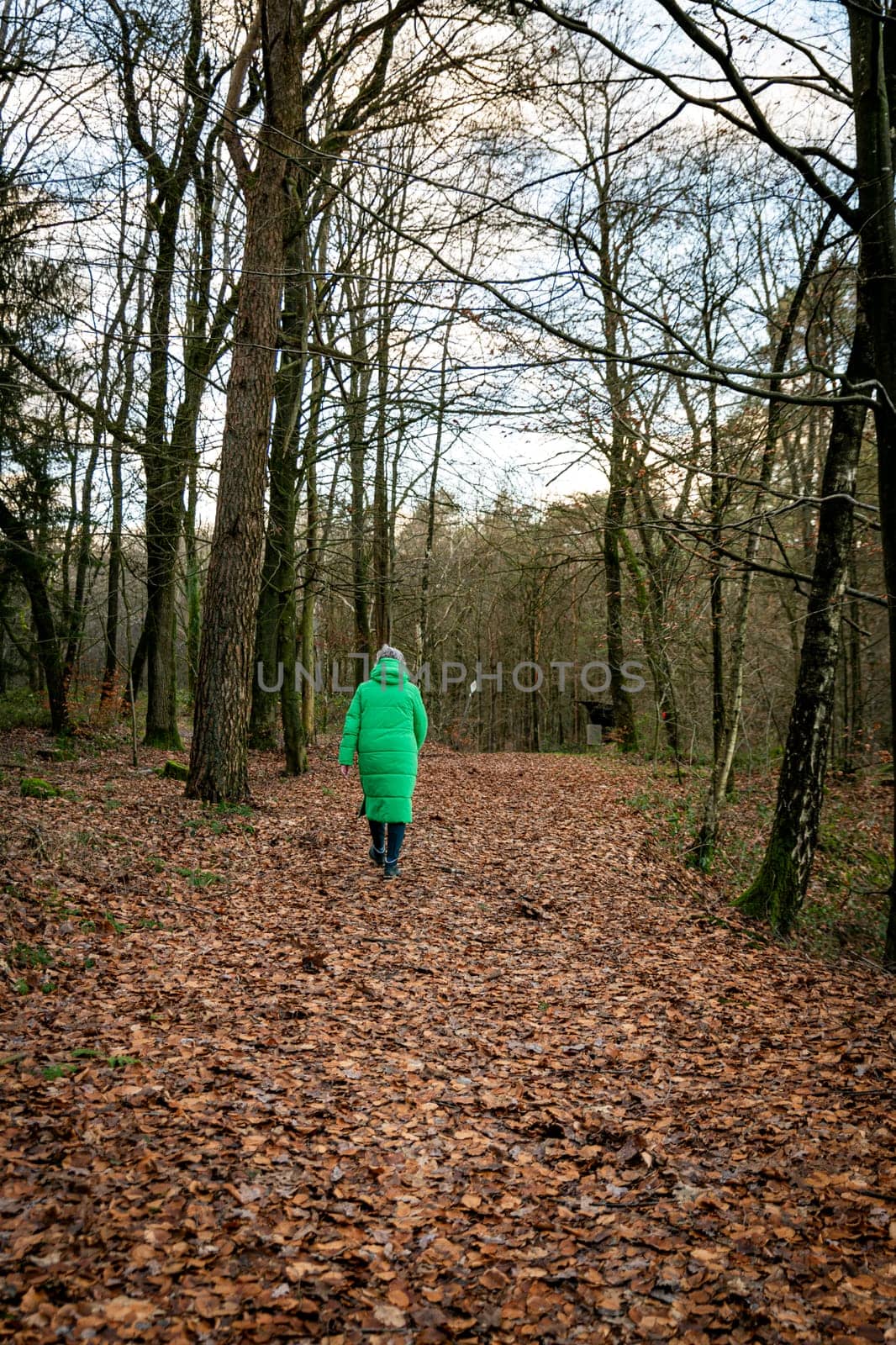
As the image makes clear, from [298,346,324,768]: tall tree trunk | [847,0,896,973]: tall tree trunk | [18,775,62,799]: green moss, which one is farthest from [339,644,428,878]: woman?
[298,346,324,768]: tall tree trunk

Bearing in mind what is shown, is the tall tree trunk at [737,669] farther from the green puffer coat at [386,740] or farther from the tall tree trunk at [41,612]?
the tall tree trunk at [41,612]

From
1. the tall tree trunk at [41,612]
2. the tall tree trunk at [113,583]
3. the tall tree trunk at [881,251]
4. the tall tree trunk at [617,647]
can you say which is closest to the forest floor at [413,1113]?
the tall tree trunk at [881,251]

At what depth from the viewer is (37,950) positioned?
16.7 ft

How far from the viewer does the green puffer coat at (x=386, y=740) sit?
7.86m

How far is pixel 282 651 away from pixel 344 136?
26.2 ft

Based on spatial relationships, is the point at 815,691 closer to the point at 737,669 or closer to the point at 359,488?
the point at 737,669

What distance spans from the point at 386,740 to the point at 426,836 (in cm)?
271

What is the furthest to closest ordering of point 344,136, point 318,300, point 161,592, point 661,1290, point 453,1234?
point 161,592 < point 318,300 < point 344,136 < point 453,1234 < point 661,1290

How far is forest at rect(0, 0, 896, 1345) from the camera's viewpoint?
2.96 m

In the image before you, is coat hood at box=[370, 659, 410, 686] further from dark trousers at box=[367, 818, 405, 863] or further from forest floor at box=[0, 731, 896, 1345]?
forest floor at box=[0, 731, 896, 1345]

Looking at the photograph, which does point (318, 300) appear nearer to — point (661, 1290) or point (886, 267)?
point (886, 267)

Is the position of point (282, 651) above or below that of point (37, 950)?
above

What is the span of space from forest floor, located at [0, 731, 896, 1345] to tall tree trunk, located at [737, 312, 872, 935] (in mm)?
655

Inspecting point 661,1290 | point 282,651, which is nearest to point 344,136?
point 282,651
